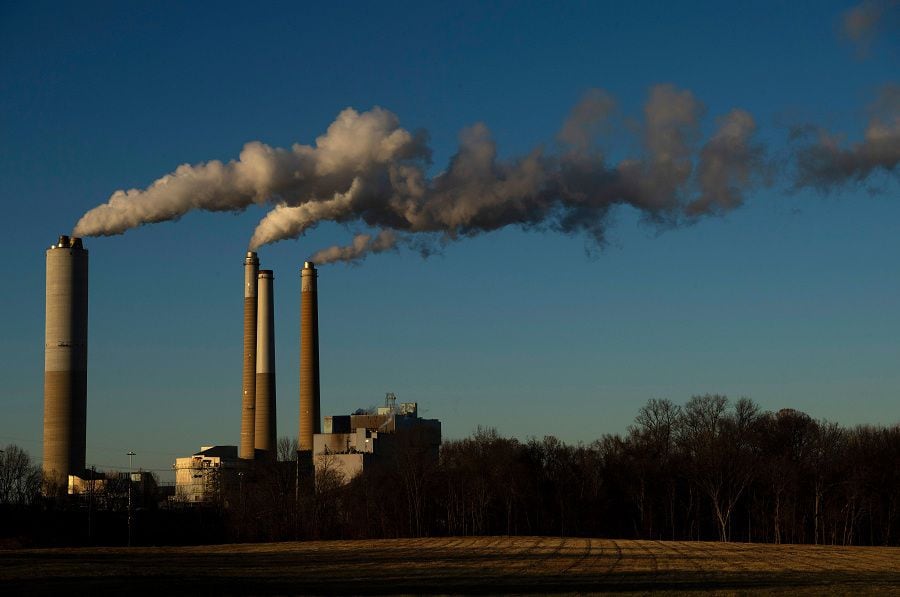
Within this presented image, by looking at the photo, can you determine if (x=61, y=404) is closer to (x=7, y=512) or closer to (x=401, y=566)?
(x=7, y=512)

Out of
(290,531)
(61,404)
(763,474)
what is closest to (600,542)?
(763,474)

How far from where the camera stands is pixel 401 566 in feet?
141

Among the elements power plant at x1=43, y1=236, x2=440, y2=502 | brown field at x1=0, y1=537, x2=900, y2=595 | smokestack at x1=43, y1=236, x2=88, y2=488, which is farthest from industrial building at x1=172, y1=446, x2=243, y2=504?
brown field at x1=0, y1=537, x2=900, y2=595

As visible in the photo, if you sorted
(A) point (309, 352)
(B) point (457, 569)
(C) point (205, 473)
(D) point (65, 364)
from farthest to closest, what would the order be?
(C) point (205, 473), (A) point (309, 352), (D) point (65, 364), (B) point (457, 569)

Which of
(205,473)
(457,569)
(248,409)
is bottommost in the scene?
(457,569)

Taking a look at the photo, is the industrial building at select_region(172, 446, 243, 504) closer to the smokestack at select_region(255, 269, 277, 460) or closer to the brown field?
the smokestack at select_region(255, 269, 277, 460)

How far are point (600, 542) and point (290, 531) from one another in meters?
21.6

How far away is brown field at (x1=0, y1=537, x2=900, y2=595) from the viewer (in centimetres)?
3334

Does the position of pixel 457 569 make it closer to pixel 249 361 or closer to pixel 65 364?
pixel 65 364

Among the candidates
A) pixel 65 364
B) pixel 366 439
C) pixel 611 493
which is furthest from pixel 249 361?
pixel 611 493

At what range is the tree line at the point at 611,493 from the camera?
7312 centimetres

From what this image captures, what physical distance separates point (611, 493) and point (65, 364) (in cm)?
3421

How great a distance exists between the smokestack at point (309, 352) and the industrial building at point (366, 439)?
2611 mm

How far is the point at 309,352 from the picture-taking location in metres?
80.4
